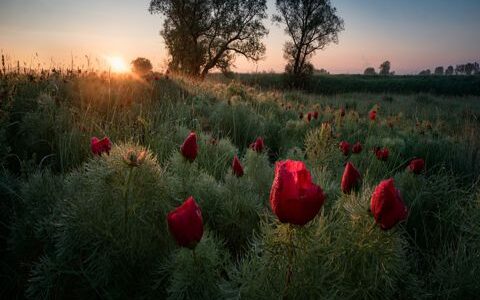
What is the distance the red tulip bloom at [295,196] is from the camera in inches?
44.4

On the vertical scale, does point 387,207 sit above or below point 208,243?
above

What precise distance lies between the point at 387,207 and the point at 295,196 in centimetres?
40

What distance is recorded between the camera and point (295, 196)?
1135 mm

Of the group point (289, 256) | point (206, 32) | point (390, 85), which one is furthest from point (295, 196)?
point (390, 85)

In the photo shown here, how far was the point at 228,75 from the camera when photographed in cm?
3259

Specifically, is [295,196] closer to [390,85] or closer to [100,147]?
[100,147]

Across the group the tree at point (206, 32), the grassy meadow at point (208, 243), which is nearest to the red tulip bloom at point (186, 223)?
the grassy meadow at point (208, 243)

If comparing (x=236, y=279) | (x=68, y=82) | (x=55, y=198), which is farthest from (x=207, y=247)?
(x=68, y=82)

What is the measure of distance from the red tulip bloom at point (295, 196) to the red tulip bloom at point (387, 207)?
0.29 meters

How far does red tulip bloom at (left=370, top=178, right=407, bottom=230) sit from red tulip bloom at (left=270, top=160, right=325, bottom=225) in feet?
0.96

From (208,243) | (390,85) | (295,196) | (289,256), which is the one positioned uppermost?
(390,85)

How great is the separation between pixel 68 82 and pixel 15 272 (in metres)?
5.21

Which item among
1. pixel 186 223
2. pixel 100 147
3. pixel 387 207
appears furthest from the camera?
pixel 100 147

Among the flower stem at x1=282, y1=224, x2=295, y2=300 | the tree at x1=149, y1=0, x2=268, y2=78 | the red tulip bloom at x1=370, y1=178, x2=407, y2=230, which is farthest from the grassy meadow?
the tree at x1=149, y1=0, x2=268, y2=78
